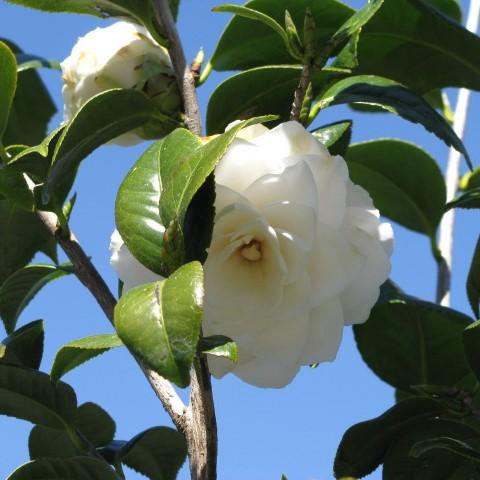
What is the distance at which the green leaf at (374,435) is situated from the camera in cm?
118

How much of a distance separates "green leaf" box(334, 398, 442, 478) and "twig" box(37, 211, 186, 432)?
264mm

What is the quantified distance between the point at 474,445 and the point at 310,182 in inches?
20.7

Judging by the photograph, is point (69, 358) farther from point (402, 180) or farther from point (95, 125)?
point (402, 180)

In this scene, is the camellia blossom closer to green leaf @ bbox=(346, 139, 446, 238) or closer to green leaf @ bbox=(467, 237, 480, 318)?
green leaf @ bbox=(467, 237, 480, 318)

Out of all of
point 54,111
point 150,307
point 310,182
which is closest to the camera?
point 150,307

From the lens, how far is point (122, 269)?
0.91 meters

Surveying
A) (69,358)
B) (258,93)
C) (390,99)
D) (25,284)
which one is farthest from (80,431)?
(390,99)

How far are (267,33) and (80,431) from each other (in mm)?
656

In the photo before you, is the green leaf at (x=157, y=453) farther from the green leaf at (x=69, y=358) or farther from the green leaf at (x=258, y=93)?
the green leaf at (x=258, y=93)

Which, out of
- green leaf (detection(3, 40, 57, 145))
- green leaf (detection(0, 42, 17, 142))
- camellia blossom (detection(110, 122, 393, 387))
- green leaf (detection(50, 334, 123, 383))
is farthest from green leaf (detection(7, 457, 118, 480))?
green leaf (detection(3, 40, 57, 145))

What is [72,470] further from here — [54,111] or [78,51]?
[54,111]

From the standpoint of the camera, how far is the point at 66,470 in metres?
1.16

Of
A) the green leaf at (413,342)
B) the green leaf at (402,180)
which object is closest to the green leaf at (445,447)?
the green leaf at (413,342)

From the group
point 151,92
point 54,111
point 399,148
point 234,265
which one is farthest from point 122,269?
point 54,111
